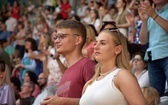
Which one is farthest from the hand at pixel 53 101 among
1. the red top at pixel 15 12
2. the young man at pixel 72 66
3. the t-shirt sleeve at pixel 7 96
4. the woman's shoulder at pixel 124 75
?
the red top at pixel 15 12

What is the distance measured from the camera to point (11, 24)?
18.4 meters

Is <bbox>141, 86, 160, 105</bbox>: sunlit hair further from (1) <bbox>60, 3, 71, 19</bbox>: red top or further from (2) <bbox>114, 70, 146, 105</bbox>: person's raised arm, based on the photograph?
(1) <bbox>60, 3, 71, 19</bbox>: red top

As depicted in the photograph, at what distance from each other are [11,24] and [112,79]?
563 inches

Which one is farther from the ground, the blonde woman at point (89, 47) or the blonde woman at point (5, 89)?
the blonde woman at point (89, 47)

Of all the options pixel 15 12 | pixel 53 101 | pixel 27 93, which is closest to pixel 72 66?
pixel 53 101

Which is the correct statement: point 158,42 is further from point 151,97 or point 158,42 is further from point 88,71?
point 88,71

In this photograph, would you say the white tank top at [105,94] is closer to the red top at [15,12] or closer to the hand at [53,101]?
the hand at [53,101]

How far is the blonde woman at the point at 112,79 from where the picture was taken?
423 centimetres

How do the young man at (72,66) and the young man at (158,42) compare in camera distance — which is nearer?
the young man at (72,66)

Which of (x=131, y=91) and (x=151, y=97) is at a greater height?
(x=131, y=91)

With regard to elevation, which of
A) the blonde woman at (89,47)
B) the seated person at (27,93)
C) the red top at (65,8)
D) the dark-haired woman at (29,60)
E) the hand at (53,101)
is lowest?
the seated person at (27,93)

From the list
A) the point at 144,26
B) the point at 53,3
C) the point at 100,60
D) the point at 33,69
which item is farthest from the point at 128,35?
the point at 53,3

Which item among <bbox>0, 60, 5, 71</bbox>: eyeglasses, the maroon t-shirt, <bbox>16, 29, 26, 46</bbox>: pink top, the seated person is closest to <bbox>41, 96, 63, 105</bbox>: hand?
the maroon t-shirt

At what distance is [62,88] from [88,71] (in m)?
0.31
